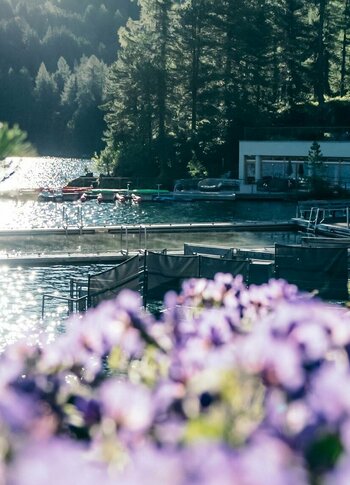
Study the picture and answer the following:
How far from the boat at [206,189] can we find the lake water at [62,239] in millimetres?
1209

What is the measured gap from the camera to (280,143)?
5756 cm

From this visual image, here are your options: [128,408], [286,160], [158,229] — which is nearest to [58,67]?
[286,160]

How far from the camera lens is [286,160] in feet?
191

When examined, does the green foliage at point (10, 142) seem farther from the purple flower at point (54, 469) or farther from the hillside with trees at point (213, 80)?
the hillside with trees at point (213, 80)

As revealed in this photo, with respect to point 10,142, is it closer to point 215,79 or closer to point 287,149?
point 287,149

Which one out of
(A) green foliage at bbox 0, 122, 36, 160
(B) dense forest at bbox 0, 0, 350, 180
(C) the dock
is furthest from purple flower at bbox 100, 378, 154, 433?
(B) dense forest at bbox 0, 0, 350, 180

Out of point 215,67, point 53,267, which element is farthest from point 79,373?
point 215,67

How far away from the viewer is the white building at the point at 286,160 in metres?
55.7

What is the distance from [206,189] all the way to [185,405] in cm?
5474

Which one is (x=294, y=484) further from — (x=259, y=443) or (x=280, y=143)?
(x=280, y=143)

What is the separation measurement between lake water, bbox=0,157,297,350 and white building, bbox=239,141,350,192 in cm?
513

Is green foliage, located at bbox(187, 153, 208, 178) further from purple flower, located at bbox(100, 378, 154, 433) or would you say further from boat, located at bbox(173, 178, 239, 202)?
purple flower, located at bbox(100, 378, 154, 433)

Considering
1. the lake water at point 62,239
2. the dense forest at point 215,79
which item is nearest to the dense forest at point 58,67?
the dense forest at point 215,79

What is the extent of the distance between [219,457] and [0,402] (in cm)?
73
